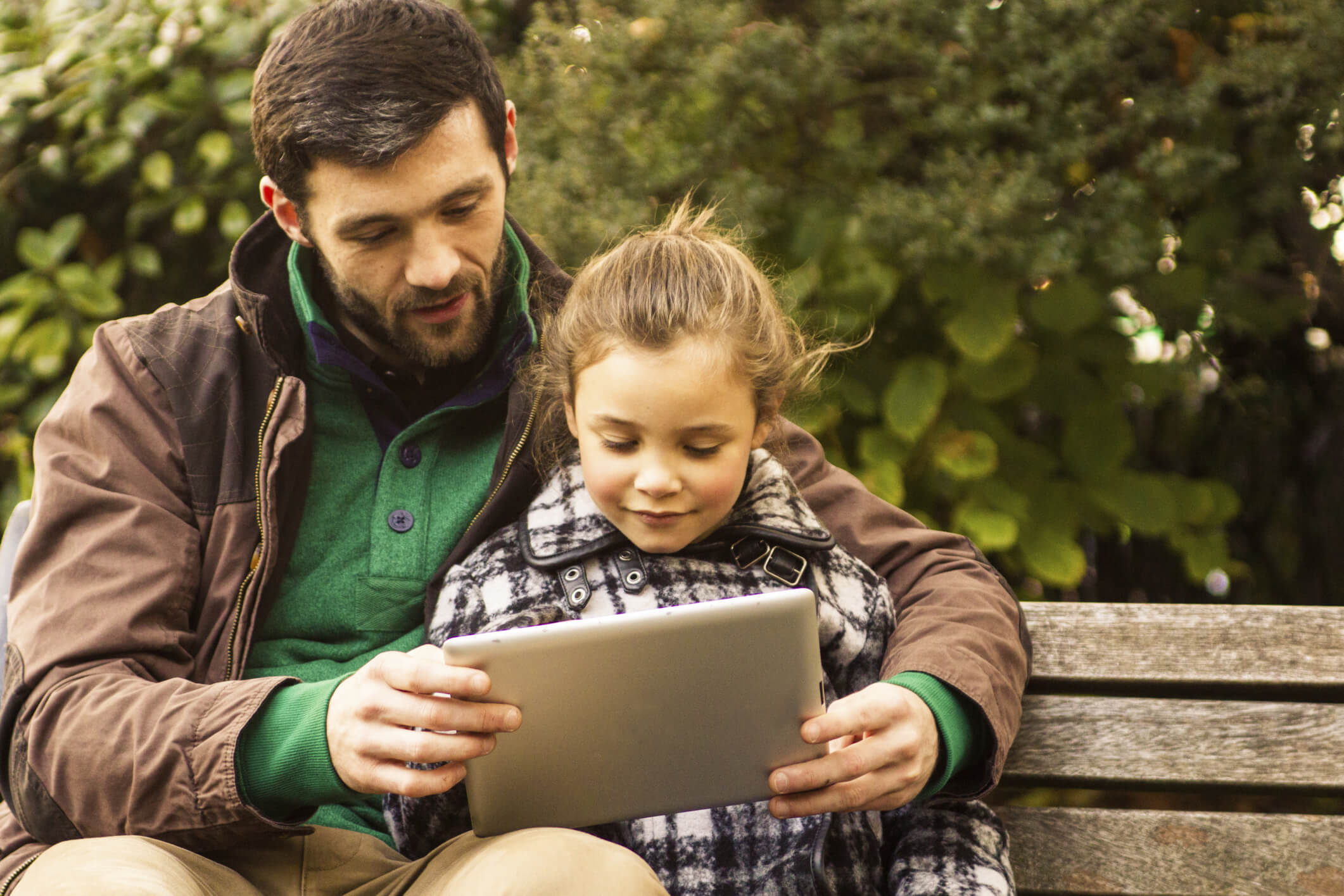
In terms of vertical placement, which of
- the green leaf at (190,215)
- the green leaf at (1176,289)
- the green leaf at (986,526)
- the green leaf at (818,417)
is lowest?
the green leaf at (986,526)

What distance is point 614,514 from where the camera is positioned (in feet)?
6.34

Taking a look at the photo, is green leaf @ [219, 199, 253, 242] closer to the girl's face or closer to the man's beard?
the man's beard

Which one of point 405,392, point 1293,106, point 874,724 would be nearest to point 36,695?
point 405,392

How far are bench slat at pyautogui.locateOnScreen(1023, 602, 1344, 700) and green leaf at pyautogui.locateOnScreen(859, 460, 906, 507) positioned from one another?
28.1 inches

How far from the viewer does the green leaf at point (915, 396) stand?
293cm

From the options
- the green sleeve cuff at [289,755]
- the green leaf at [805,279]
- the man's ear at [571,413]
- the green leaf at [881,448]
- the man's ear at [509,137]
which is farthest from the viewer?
the green leaf at [881,448]

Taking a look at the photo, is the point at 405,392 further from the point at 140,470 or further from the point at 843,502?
the point at 843,502

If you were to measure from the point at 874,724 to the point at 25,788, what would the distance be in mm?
1122

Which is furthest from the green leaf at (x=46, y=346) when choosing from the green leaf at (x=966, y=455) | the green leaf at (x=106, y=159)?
the green leaf at (x=966, y=455)

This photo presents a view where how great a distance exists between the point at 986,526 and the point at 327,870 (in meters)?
1.65

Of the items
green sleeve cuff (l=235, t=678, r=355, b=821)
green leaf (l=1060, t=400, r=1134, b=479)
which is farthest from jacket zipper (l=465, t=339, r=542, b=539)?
green leaf (l=1060, t=400, r=1134, b=479)

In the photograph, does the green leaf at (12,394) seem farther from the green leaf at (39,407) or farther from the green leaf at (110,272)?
the green leaf at (110,272)

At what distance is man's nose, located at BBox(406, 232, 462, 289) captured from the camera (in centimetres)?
208

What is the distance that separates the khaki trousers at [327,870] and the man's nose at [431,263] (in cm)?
84
